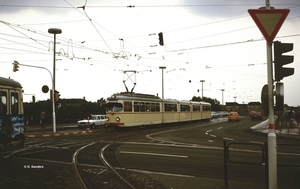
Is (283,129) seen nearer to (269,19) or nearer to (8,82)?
(8,82)

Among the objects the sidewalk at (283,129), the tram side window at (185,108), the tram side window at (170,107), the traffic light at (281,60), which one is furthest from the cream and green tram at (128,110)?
the traffic light at (281,60)

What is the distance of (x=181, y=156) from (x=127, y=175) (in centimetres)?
401

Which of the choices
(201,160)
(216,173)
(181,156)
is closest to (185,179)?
(216,173)

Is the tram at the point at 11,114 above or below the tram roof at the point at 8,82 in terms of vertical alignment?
Answer: below

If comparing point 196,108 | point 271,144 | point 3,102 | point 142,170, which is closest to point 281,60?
point 271,144

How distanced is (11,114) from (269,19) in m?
10.0

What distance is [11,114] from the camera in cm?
1212

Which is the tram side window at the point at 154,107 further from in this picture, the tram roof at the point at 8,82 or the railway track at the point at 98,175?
the railway track at the point at 98,175

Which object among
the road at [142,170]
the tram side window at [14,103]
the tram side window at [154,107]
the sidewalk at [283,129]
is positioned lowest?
the sidewalk at [283,129]

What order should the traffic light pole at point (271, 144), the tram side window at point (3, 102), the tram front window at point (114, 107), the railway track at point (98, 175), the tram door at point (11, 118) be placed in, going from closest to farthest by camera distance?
the traffic light pole at point (271, 144)
the railway track at point (98, 175)
the tram door at point (11, 118)
the tram side window at point (3, 102)
the tram front window at point (114, 107)

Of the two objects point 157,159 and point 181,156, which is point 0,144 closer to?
point 157,159

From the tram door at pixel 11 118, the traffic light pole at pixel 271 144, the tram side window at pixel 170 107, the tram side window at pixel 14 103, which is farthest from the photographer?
the tram side window at pixel 170 107

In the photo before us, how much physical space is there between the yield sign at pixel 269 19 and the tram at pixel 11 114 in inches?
374

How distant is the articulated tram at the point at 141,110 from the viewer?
26.8m
